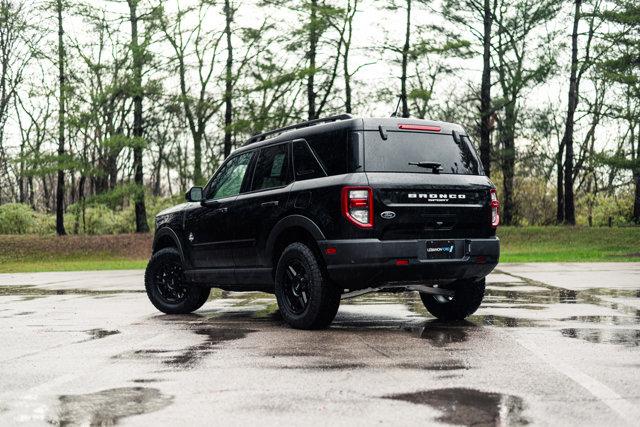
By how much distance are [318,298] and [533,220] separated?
5351 centimetres

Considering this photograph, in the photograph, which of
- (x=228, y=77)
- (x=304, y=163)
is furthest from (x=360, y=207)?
(x=228, y=77)

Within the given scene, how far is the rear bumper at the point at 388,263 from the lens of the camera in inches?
310

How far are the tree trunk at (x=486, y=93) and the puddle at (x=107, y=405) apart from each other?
33.5 m

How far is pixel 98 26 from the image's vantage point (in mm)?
35906

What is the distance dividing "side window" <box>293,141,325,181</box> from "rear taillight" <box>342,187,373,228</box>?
1.99ft

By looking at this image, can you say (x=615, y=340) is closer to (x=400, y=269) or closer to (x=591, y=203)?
(x=400, y=269)

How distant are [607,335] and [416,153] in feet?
7.89

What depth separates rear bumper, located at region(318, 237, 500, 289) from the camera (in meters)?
7.86

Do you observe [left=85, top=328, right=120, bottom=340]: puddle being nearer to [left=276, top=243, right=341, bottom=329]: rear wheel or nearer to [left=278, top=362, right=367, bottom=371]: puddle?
[left=276, top=243, right=341, bottom=329]: rear wheel

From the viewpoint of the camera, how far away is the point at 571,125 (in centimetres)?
4009

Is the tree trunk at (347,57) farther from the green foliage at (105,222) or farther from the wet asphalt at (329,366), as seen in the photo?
the wet asphalt at (329,366)

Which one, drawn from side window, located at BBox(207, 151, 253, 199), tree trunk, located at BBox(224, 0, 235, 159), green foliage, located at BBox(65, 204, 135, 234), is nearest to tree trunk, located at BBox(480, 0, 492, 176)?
tree trunk, located at BBox(224, 0, 235, 159)

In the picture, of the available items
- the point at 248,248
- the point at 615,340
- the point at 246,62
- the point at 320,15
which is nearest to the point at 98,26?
the point at 246,62

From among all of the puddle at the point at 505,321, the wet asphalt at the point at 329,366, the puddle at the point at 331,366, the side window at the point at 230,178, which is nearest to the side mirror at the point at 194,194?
the side window at the point at 230,178
